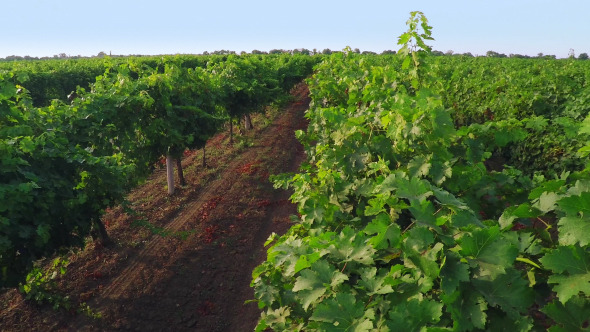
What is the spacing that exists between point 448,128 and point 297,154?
36.8ft

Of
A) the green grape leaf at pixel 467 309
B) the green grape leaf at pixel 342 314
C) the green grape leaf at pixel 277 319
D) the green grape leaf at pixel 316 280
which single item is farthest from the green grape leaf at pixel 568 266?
the green grape leaf at pixel 277 319

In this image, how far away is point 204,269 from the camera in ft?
24.4

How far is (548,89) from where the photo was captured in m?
10.8

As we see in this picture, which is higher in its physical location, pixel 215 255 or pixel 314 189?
pixel 314 189

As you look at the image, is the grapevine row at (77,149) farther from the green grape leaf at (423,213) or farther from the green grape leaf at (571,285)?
the green grape leaf at (571,285)

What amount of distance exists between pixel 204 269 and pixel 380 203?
5.82 meters

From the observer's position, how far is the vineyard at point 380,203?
183 cm

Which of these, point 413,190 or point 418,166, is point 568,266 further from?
point 418,166

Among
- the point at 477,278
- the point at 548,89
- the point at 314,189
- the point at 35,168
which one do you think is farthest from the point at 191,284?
the point at 548,89

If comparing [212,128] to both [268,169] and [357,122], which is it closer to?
[268,169]

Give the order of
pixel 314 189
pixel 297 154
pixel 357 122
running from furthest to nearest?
pixel 297 154 < pixel 357 122 < pixel 314 189

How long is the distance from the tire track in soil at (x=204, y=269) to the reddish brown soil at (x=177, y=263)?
2cm

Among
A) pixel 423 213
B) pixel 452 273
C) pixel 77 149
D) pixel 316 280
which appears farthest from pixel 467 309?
pixel 77 149

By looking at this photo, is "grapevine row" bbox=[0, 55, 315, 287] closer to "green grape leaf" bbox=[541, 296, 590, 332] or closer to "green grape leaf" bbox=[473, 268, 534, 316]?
"green grape leaf" bbox=[473, 268, 534, 316]
